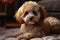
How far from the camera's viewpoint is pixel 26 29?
1.58 m

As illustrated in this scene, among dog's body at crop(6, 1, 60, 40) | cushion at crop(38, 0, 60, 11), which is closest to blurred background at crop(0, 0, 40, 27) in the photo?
cushion at crop(38, 0, 60, 11)

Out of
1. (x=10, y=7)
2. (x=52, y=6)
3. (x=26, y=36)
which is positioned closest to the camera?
(x=26, y=36)

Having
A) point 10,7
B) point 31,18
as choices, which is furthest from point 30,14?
point 10,7

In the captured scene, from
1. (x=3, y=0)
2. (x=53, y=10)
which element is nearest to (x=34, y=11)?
(x=53, y=10)

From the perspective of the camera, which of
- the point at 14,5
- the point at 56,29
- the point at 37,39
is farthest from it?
the point at 14,5

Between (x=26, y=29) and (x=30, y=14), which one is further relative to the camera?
(x=26, y=29)

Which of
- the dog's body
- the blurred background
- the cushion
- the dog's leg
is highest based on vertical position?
the blurred background

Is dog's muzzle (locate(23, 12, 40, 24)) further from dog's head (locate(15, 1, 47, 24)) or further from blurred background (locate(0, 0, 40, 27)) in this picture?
blurred background (locate(0, 0, 40, 27))

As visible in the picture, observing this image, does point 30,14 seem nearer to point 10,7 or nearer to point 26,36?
point 26,36

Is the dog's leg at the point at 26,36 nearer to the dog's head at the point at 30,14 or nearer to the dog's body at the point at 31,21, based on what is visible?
the dog's body at the point at 31,21

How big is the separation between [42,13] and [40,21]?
0.26 feet

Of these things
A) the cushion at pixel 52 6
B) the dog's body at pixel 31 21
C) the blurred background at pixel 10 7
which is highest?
the blurred background at pixel 10 7

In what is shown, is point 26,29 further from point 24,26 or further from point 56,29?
point 56,29

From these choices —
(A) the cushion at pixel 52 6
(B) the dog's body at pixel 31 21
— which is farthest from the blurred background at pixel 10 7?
(B) the dog's body at pixel 31 21
